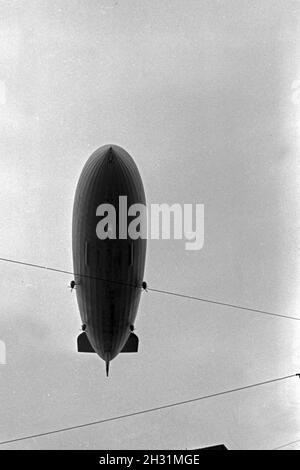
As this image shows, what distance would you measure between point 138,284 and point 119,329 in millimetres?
2479

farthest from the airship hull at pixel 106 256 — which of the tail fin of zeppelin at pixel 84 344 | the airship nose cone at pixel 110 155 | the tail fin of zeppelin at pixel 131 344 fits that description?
the tail fin of zeppelin at pixel 84 344

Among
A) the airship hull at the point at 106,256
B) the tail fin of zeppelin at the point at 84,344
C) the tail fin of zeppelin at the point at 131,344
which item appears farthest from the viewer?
the tail fin of zeppelin at the point at 84,344

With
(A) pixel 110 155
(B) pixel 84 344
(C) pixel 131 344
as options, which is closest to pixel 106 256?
(A) pixel 110 155

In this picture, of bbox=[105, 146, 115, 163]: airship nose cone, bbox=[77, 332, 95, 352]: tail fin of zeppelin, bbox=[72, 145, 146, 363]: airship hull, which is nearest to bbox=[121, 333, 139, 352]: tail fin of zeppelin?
bbox=[77, 332, 95, 352]: tail fin of zeppelin

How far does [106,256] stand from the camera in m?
21.1

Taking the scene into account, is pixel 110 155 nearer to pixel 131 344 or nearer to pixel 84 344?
pixel 131 344

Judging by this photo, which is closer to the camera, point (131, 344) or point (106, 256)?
point (106, 256)

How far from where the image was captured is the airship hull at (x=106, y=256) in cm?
2108

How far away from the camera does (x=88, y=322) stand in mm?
24266

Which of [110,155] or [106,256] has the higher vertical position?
[110,155]

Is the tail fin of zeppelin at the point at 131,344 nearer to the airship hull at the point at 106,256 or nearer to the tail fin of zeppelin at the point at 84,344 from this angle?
the tail fin of zeppelin at the point at 84,344

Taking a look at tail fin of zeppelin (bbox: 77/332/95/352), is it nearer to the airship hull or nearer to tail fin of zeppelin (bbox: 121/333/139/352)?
tail fin of zeppelin (bbox: 121/333/139/352)
